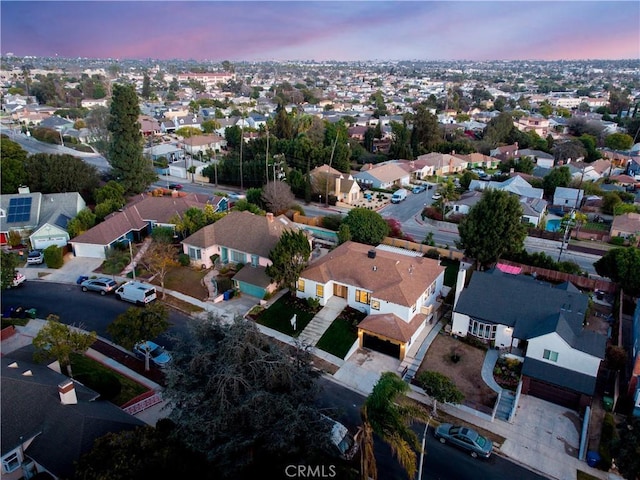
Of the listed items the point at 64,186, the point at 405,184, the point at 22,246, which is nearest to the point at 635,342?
the point at 405,184

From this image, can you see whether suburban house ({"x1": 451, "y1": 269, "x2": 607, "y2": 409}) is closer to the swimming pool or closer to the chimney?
the chimney

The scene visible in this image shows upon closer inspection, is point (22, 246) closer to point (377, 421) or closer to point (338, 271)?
point (338, 271)

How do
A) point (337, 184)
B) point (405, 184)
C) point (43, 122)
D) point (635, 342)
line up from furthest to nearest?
point (43, 122) → point (405, 184) → point (337, 184) → point (635, 342)

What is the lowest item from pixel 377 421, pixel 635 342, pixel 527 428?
pixel 527 428

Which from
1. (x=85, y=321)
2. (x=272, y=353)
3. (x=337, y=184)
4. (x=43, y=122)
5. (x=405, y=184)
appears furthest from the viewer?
(x=43, y=122)

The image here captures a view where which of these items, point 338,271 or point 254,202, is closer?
point 338,271

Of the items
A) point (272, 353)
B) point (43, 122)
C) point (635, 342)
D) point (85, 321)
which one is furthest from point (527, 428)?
point (43, 122)

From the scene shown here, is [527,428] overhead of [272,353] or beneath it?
beneath
